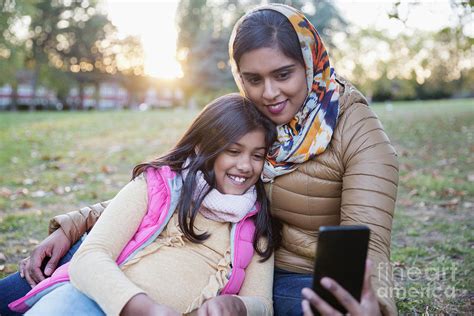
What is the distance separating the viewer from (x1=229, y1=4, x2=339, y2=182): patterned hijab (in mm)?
2285

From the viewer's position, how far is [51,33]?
3098 cm

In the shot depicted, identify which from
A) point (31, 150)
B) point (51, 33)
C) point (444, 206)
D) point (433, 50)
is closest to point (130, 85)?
point (51, 33)

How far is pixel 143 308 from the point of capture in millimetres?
1818

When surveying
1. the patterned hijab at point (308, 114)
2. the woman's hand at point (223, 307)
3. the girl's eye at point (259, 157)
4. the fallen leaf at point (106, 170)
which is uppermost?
the patterned hijab at point (308, 114)

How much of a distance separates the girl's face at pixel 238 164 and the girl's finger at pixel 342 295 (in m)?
0.92

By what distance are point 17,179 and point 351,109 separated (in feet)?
18.1

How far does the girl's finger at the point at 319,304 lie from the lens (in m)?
1.52

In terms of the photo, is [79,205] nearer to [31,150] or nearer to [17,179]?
[17,179]

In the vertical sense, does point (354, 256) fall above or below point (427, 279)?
above

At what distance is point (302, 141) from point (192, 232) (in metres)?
0.69

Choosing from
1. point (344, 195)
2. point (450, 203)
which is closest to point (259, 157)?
point (344, 195)

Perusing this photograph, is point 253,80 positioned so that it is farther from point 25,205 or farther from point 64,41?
point 64,41

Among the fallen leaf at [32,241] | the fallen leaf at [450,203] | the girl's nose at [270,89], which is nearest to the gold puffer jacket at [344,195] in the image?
the girl's nose at [270,89]

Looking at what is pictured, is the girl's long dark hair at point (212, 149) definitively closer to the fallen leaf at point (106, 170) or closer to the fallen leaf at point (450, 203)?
the fallen leaf at point (450, 203)
